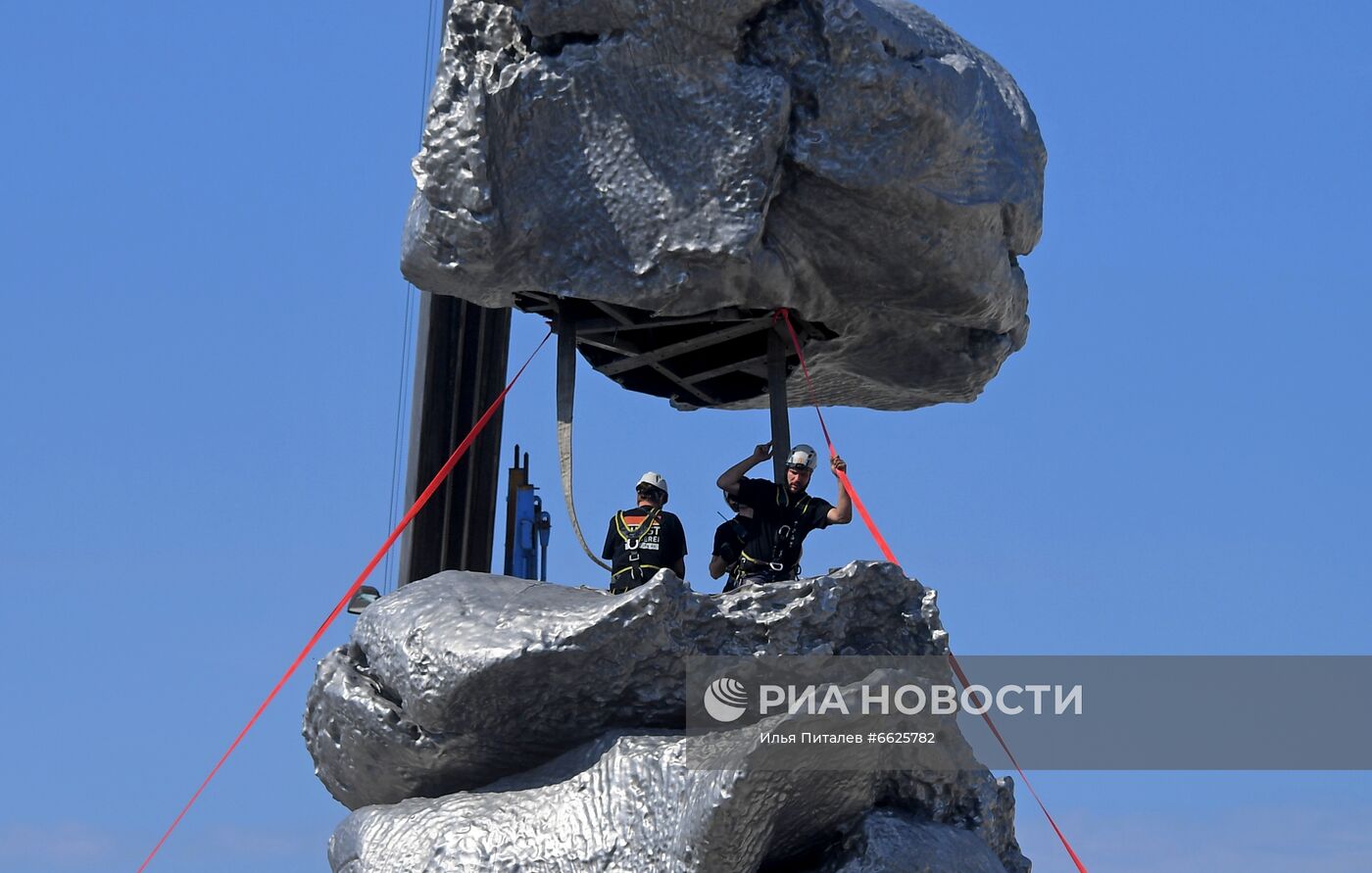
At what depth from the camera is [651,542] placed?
9.17 meters

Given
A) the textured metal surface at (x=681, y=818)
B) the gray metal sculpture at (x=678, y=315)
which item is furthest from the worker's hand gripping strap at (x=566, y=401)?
the textured metal surface at (x=681, y=818)

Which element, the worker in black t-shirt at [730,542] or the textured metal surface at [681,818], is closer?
the textured metal surface at [681,818]

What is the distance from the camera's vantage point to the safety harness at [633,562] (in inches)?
360

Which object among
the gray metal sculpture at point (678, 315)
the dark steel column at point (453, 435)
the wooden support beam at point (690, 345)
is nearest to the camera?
the gray metal sculpture at point (678, 315)

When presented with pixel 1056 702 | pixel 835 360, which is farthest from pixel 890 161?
pixel 1056 702

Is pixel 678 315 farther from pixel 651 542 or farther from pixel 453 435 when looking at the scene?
pixel 453 435

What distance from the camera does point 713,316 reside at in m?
9.49

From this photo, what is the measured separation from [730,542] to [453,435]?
3.58 metres

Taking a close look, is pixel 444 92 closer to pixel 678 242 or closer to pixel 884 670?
pixel 678 242

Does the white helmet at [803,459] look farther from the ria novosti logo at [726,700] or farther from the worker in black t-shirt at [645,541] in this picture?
Result: the ria novosti logo at [726,700]

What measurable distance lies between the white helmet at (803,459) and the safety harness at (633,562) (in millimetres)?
735

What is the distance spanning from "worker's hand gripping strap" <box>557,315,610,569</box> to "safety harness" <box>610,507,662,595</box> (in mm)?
544

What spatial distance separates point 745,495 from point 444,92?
2.51m

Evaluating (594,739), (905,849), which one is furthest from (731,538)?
(905,849)
